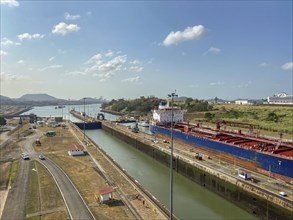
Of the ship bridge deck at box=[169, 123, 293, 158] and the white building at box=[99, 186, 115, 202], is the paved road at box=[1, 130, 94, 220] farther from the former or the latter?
the ship bridge deck at box=[169, 123, 293, 158]

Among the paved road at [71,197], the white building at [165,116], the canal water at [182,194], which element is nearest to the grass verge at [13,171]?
the paved road at [71,197]

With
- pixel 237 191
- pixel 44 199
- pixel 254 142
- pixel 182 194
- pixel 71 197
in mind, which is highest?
pixel 254 142

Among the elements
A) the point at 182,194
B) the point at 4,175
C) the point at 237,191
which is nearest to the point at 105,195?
the point at 182,194

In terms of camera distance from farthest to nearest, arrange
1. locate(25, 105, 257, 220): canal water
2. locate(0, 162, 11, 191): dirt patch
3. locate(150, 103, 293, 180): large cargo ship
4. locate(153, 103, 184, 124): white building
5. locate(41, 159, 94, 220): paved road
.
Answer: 1. locate(153, 103, 184, 124): white building
2. locate(150, 103, 293, 180): large cargo ship
3. locate(0, 162, 11, 191): dirt patch
4. locate(25, 105, 257, 220): canal water
5. locate(41, 159, 94, 220): paved road

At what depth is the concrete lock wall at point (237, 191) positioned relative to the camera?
86.6ft

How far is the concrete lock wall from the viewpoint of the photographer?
26388mm

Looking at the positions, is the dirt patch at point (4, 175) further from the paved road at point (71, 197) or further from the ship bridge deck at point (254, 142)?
the ship bridge deck at point (254, 142)

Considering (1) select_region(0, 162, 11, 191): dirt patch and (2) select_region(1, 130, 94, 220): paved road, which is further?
(1) select_region(0, 162, 11, 191): dirt patch

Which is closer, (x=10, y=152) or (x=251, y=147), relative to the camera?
(x=251, y=147)

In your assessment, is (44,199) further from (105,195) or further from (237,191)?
(237,191)

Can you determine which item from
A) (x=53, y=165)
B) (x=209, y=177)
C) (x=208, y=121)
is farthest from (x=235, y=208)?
(x=208, y=121)

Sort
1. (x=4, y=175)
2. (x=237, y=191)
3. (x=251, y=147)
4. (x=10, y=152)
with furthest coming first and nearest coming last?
(x=10, y=152), (x=251, y=147), (x=4, y=175), (x=237, y=191)

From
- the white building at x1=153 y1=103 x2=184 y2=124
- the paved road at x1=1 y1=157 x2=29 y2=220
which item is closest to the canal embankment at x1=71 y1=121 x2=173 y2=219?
the paved road at x1=1 y1=157 x2=29 y2=220

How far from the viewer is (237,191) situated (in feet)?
104
